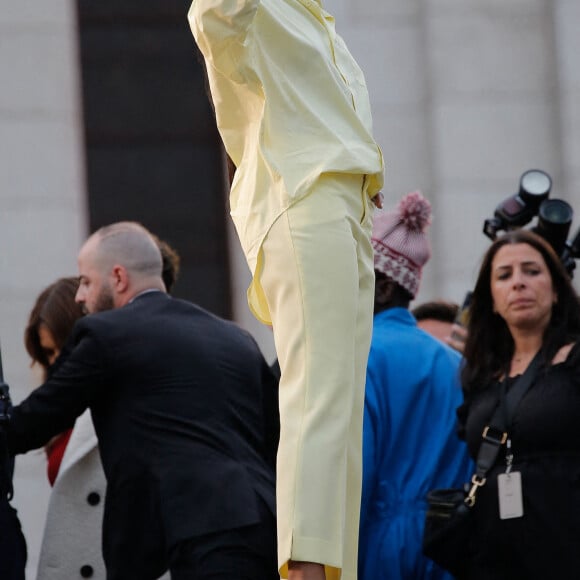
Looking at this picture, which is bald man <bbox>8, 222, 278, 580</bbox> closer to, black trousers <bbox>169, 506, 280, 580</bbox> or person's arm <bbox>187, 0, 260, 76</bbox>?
black trousers <bbox>169, 506, 280, 580</bbox>

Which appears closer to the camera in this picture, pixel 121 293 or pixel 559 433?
pixel 559 433

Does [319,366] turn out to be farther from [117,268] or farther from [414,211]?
[414,211]

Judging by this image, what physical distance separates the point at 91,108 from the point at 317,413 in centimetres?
667

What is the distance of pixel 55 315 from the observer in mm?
6094

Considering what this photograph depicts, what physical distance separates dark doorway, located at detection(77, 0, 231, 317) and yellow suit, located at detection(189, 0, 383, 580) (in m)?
6.13

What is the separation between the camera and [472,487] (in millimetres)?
5160

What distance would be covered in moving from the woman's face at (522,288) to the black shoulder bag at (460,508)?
12.7 inches

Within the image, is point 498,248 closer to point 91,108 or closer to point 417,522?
point 417,522

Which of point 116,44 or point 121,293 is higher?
point 116,44

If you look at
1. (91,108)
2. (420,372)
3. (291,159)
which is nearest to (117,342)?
(420,372)

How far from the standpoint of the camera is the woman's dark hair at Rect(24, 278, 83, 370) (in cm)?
608

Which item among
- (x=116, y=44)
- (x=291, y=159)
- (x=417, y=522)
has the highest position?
(x=116, y=44)

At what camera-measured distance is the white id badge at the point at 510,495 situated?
5043 mm

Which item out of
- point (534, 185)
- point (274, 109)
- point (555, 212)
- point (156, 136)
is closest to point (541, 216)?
point (555, 212)
